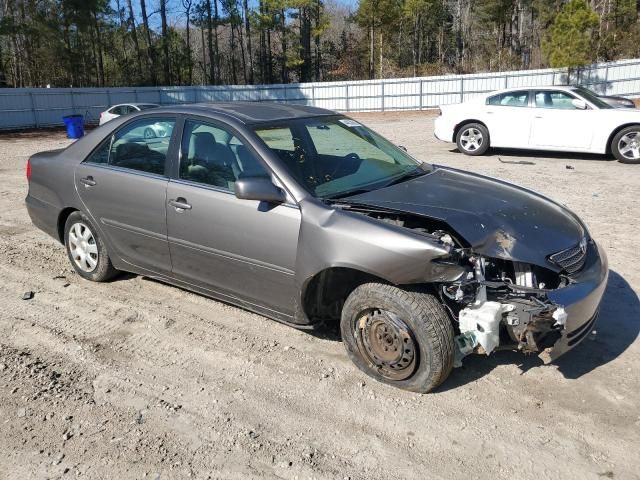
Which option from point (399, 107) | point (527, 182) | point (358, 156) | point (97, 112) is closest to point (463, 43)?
point (399, 107)

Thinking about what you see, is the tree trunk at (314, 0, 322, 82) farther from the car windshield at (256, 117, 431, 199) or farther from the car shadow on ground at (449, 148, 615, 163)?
the car windshield at (256, 117, 431, 199)

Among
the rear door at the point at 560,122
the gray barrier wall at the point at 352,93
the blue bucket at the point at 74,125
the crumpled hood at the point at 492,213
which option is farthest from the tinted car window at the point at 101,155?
the gray barrier wall at the point at 352,93

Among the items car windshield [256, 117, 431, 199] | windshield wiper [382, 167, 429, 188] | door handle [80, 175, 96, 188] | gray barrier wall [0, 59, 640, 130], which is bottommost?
door handle [80, 175, 96, 188]

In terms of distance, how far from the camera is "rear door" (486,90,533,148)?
1198cm

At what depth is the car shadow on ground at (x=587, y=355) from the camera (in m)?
3.71

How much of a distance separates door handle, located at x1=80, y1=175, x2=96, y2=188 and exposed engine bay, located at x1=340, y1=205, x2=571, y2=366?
281cm

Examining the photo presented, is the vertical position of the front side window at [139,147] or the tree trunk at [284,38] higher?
the tree trunk at [284,38]

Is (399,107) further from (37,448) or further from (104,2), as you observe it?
(37,448)

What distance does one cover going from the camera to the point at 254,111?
4.44 m

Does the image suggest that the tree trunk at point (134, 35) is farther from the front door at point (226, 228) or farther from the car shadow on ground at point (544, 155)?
the front door at point (226, 228)

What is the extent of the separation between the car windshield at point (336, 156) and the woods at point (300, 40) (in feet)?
89.4

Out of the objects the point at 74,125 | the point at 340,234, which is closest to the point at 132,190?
the point at 340,234

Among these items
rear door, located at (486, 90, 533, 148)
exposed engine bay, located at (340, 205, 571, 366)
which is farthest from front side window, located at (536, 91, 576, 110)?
exposed engine bay, located at (340, 205, 571, 366)

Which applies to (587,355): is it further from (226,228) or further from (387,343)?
(226,228)
